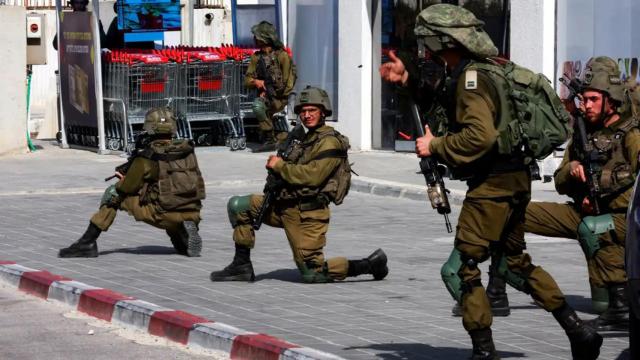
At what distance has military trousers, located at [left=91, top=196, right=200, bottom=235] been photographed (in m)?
12.5

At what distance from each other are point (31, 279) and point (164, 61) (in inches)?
429

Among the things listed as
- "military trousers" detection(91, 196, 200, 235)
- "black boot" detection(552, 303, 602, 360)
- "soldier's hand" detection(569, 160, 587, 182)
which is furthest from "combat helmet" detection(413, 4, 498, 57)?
"military trousers" detection(91, 196, 200, 235)

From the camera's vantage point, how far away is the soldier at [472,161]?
7574mm

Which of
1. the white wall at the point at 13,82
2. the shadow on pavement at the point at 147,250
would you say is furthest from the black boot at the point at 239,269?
the white wall at the point at 13,82

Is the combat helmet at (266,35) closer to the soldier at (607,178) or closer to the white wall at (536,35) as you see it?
the white wall at (536,35)

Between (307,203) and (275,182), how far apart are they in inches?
11.2

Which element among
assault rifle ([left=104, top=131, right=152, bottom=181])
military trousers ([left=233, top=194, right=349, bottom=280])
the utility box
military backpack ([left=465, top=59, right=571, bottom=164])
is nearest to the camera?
military backpack ([left=465, top=59, right=571, bottom=164])

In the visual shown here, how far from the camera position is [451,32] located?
303 inches

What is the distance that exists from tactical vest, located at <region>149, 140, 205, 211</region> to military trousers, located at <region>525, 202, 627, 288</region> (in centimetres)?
351

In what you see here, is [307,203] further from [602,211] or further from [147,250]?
[147,250]

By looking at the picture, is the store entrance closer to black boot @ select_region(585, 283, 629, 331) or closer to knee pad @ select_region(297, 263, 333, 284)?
knee pad @ select_region(297, 263, 333, 284)

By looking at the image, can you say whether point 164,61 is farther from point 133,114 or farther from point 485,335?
point 485,335

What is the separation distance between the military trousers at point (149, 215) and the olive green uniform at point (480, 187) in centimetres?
507

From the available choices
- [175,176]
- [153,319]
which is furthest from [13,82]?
[153,319]
